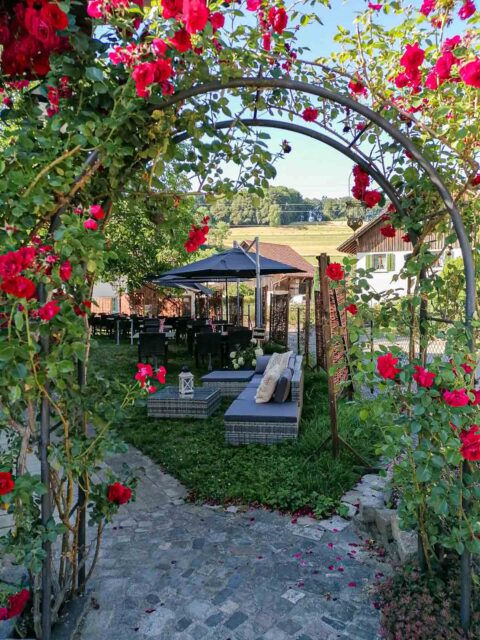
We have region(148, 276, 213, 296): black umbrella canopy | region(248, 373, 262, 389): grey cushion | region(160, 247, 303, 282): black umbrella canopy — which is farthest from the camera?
region(148, 276, 213, 296): black umbrella canopy

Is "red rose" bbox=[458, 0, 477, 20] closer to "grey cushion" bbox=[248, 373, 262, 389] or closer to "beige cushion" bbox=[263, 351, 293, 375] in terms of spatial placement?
"beige cushion" bbox=[263, 351, 293, 375]

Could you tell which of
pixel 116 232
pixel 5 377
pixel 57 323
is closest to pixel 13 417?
pixel 5 377

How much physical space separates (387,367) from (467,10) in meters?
1.46

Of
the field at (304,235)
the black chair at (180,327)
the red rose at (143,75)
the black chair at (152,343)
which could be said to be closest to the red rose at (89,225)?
the red rose at (143,75)

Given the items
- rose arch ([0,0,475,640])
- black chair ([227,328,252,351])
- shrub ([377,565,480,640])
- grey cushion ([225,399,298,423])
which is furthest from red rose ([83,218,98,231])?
black chair ([227,328,252,351])

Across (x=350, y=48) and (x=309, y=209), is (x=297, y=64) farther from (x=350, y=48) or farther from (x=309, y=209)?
(x=309, y=209)

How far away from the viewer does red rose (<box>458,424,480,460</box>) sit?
160cm

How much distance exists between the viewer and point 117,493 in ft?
6.82

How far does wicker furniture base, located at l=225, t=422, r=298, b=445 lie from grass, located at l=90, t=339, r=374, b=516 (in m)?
0.08

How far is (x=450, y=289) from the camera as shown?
218cm

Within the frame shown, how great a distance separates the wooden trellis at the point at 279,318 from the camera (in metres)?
10.1

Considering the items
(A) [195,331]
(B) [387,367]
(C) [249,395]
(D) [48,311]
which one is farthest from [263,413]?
(A) [195,331]

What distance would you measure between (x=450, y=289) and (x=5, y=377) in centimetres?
188

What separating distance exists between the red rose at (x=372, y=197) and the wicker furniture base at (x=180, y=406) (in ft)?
12.8
